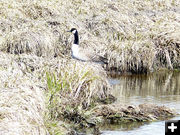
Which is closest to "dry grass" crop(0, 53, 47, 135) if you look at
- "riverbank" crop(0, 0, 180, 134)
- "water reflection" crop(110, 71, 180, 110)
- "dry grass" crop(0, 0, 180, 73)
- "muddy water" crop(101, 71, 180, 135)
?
"riverbank" crop(0, 0, 180, 134)

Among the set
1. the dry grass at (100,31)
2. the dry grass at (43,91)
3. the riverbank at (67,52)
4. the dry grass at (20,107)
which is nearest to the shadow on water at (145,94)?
the riverbank at (67,52)

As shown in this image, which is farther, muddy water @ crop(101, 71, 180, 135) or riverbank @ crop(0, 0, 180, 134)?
muddy water @ crop(101, 71, 180, 135)

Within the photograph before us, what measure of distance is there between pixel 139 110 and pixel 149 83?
17.2 feet

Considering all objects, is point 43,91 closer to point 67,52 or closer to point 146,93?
point 146,93

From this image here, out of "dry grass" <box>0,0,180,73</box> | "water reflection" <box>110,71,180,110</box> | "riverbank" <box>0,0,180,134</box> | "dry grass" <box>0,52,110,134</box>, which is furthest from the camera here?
"dry grass" <box>0,0,180,73</box>

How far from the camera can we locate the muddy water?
40.5 ft

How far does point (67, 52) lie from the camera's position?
20.8 metres

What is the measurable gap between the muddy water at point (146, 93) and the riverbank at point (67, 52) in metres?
0.52

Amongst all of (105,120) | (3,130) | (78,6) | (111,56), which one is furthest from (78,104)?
(78,6)

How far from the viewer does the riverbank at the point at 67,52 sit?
35.4 ft

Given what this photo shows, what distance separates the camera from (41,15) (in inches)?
946

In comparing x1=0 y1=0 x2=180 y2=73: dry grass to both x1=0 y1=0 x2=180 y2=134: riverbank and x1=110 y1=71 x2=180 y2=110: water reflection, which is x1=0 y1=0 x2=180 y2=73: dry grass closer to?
x1=0 y1=0 x2=180 y2=134: riverbank

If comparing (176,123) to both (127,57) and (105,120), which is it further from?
(127,57)

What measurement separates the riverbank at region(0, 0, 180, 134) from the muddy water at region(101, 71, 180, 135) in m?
0.52
